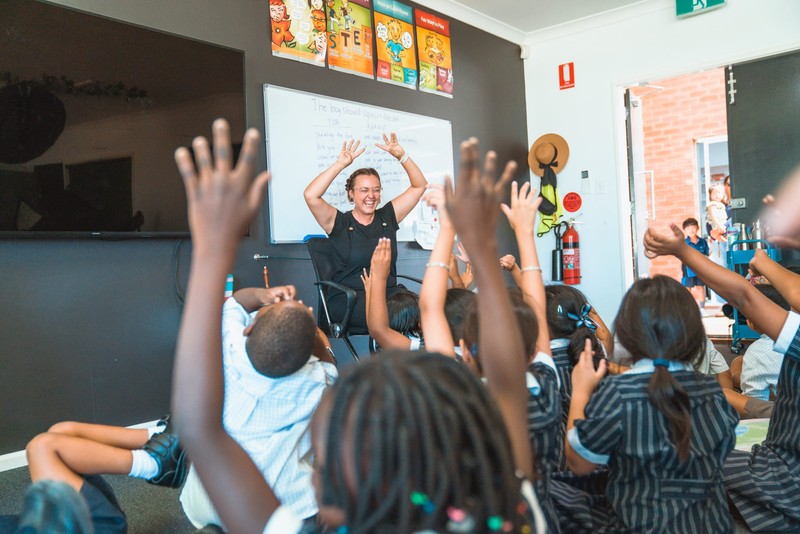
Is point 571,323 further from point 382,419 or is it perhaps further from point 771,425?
point 382,419

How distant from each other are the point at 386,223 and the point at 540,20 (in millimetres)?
3157

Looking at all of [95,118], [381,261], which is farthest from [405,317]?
[95,118]

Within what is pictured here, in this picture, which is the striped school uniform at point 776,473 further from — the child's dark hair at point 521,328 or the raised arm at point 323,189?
the raised arm at point 323,189

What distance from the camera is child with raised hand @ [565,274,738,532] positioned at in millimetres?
1323

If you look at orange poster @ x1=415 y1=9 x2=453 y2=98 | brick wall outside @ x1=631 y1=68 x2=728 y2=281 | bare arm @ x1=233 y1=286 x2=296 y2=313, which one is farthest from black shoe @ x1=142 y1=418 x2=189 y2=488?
brick wall outside @ x1=631 y1=68 x2=728 y2=281

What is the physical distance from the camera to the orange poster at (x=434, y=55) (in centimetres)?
477

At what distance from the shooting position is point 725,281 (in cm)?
155

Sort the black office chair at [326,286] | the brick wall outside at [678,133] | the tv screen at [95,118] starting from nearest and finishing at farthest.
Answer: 1. the tv screen at [95,118]
2. the black office chair at [326,286]
3. the brick wall outside at [678,133]

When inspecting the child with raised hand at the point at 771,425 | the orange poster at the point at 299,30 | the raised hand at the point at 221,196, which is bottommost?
the child with raised hand at the point at 771,425

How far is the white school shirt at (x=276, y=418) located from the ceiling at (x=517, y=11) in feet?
13.5

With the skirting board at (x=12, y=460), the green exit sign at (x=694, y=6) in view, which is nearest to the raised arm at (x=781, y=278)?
the skirting board at (x=12, y=460)

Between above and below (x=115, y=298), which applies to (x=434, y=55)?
above

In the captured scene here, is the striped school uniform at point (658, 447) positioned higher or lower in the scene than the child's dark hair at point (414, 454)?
lower

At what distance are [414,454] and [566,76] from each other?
5.75 m
